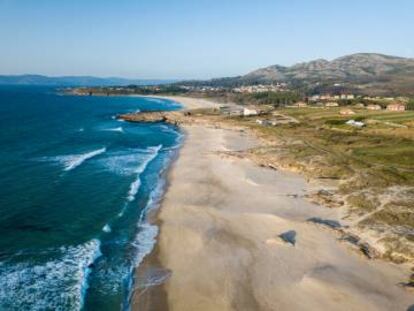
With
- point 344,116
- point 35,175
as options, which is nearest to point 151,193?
point 35,175

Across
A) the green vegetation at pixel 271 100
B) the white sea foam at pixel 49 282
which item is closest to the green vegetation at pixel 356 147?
the white sea foam at pixel 49 282

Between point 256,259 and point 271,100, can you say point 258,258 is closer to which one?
point 256,259

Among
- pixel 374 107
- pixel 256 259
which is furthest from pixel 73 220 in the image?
pixel 374 107

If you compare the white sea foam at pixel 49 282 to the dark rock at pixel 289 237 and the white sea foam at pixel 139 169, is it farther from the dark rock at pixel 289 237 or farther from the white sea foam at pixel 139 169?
the white sea foam at pixel 139 169

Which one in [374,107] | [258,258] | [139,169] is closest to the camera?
[258,258]

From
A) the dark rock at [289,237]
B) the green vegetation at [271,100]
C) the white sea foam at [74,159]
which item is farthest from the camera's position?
the green vegetation at [271,100]

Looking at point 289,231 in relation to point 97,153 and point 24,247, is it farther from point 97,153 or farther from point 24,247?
point 97,153

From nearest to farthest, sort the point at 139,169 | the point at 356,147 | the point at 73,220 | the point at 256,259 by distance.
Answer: the point at 256,259, the point at 73,220, the point at 139,169, the point at 356,147
